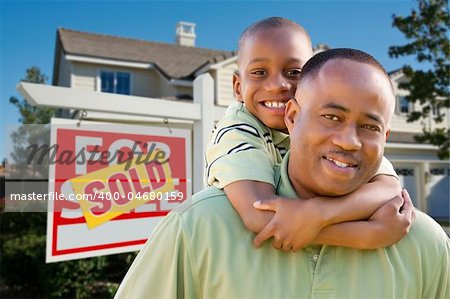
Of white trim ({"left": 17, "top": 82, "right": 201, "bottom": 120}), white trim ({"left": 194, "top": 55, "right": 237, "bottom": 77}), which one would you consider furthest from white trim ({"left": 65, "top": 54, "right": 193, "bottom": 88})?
white trim ({"left": 17, "top": 82, "right": 201, "bottom": 120})

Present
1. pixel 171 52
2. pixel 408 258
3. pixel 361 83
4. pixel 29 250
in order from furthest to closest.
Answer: pixel 171 52 → pixel 29 250 → pixel 408 258 → pixel 361 83

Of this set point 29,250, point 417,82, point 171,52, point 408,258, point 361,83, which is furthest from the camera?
point 171,52

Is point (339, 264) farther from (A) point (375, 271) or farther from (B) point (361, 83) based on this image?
(B) point (361, 83)

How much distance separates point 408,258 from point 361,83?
565 mm

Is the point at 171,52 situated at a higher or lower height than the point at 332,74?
higher

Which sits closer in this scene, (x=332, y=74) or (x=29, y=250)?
(x=332, y=74)

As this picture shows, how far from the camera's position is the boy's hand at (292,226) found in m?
1.21

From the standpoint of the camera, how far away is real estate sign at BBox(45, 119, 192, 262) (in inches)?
131

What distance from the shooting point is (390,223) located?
1.27m

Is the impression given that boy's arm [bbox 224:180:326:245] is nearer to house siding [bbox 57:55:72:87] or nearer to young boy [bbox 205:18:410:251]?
young boy [bbox 205:18:410:251]

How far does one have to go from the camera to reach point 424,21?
15.3 metres

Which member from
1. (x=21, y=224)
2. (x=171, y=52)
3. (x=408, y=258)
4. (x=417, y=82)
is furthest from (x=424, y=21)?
(x=408, y=258)

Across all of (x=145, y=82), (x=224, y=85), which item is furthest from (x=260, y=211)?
(x=145, y=82)

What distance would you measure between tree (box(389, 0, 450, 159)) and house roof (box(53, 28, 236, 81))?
252 inches
